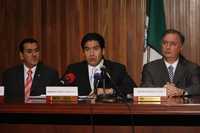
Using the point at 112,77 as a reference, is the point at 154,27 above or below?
above

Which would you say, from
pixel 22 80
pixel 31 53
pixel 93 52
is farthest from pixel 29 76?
→ pixel 93 52

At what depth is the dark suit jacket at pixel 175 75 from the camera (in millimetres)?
3731

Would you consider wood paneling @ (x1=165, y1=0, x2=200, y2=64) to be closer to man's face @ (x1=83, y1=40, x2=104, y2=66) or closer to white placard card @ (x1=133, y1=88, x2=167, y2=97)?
man's face @ (x1=83, y1=40, x2=104, y2=66)

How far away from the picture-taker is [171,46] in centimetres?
381

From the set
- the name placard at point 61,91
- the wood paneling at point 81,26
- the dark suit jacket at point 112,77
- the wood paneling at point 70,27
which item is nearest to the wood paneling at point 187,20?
the wood paneling at point 81,26

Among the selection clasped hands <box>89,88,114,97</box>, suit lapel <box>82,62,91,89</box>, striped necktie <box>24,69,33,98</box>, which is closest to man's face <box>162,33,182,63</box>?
suit lapel <box>82,62,91,89</box>

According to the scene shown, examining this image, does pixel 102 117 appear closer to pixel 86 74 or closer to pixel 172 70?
pixel 86 74

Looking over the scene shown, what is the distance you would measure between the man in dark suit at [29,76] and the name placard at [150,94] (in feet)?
5.28

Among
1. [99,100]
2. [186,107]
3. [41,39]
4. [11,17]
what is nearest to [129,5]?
[41,39]

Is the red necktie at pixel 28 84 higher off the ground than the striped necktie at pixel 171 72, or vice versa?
the striped necktie at pixel 171 72

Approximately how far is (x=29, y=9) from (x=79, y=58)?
0.93 m

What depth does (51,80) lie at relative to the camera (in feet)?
13.1

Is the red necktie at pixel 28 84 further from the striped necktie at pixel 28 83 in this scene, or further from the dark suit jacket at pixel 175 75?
the dark suit jacket at pixel 175 75

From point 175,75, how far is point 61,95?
1568mm
